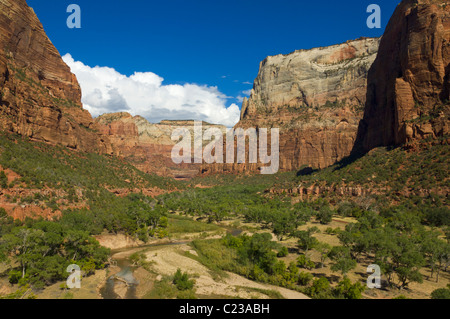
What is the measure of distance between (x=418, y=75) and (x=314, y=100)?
83.1m

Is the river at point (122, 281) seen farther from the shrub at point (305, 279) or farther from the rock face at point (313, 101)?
the rock face at point (313, 101)

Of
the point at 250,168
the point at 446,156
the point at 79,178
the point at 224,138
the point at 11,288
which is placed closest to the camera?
the point at 11,288

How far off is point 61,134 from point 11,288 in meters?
53.1

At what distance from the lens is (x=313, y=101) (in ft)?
474

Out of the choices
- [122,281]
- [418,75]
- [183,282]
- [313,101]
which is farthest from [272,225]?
[313,101]

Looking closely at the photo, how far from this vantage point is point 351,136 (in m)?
114

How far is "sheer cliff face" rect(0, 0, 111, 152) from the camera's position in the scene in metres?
52.7

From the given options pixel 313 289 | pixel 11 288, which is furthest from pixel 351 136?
pixel 11 288

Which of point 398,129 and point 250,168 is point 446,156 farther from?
point 250,168

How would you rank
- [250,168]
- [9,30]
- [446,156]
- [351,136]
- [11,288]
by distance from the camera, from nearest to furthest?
[11,288], [446,156], [9,30], [351,136], [250,168]

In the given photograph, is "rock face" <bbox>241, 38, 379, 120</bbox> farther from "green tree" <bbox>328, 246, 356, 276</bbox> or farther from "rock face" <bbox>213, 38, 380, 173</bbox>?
"green tree" <bbox>328, 246, 356, 276</bbox>

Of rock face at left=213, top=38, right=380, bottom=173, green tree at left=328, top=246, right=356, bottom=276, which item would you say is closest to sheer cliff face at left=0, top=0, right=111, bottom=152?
green tree at left=328, top=246, right=356, bottom=276

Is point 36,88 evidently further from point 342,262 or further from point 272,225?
point 342,262

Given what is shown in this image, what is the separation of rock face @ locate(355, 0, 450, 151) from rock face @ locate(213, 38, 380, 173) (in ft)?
146
